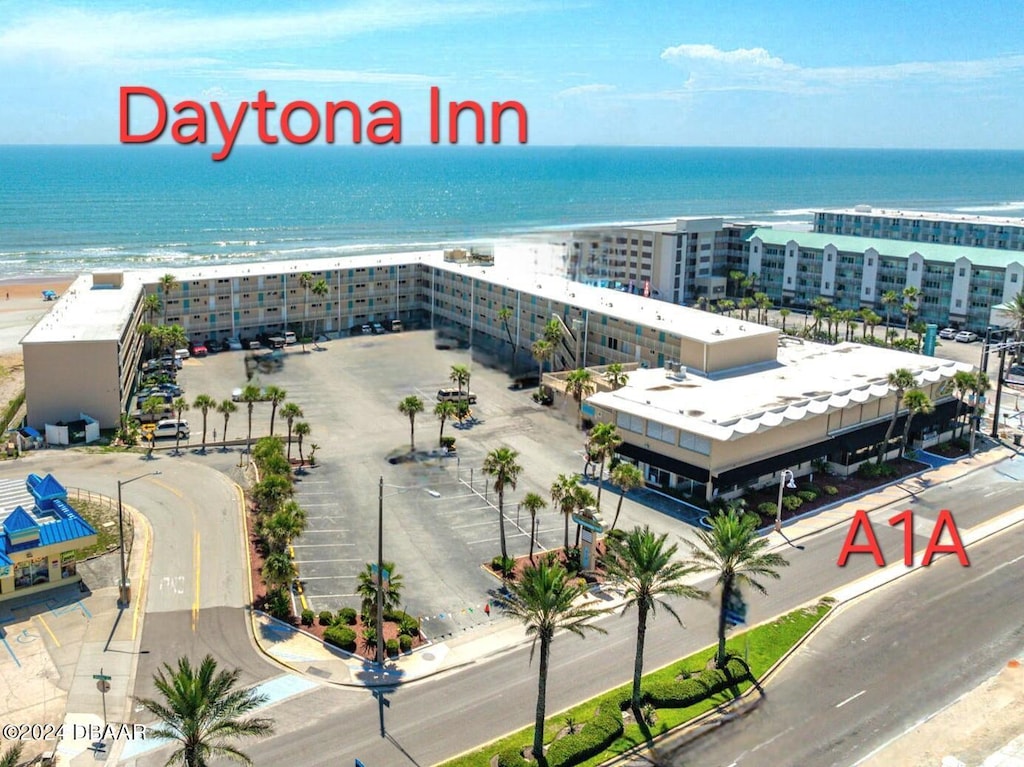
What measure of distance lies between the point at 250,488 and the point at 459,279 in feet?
184

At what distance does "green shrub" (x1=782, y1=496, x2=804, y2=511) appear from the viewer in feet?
217

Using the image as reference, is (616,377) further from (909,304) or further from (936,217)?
(936,217)

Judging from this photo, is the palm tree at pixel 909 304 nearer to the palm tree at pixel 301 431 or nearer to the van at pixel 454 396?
the van at pixel 454 396

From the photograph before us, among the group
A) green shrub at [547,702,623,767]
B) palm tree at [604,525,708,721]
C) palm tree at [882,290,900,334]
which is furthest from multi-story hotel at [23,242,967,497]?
palm tree at [882,290,900,334]

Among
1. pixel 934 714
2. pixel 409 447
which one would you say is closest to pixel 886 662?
pixel 934 714

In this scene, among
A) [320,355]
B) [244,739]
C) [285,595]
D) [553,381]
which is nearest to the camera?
[244,739]

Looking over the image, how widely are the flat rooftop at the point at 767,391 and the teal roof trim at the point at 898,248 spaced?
40.7 metres

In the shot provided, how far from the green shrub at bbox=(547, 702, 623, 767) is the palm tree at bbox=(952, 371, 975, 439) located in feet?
173

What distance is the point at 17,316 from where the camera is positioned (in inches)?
5084

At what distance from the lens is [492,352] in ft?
354

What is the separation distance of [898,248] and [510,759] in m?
113

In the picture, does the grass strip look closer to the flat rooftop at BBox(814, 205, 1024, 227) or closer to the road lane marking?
the road lane marking

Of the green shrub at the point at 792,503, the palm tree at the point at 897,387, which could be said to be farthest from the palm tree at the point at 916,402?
the green shrub at the point at 792,503

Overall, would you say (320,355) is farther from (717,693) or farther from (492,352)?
(717,693)
